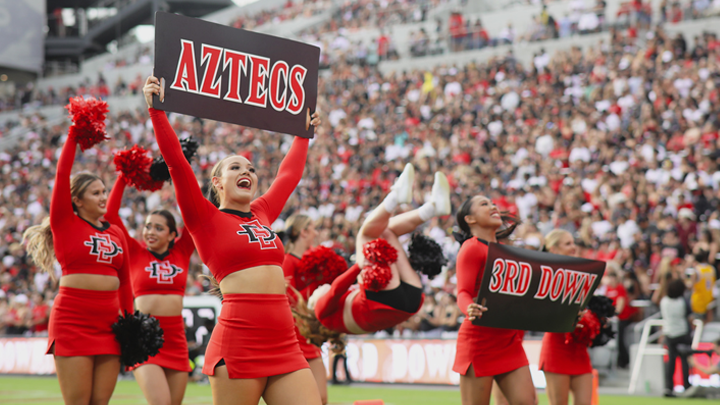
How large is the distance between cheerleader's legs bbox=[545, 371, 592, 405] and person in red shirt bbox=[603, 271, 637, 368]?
4.39 metres

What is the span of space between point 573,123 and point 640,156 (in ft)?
7.14

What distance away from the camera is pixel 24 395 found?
10.4 meters

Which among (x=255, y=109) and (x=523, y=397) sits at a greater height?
(x=255, y=109)

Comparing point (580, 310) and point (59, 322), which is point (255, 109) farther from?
point (580, 310)

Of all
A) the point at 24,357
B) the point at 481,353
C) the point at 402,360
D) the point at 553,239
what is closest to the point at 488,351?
the point at 481,353

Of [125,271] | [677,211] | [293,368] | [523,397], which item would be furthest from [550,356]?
[677,211]

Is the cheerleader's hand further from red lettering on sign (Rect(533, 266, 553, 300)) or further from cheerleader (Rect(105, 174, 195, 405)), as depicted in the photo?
cheerleader (Rect(105, 174, 195, 405))

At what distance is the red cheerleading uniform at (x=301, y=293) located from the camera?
5.48m

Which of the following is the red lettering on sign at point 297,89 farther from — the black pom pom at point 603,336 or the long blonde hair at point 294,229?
the black pom pom at point 603,336

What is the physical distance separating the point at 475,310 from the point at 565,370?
1283mm

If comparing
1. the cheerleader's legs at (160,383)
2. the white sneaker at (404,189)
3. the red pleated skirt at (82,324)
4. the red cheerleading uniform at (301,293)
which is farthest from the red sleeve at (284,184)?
the cheerleader's legs at (160,383)

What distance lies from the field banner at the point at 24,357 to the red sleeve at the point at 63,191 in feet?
35.1

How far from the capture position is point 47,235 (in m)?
4.96

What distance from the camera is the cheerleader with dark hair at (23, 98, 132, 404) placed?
4492 millimetres
